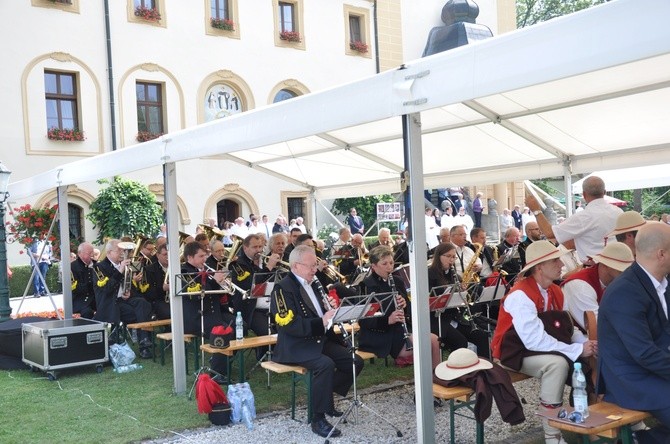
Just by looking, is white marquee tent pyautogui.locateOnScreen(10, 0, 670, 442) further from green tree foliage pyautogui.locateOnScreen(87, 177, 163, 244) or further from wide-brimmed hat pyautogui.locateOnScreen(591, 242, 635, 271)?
green tree foliage pyautogui.locateOnScreen(87, 177, 163, 244)

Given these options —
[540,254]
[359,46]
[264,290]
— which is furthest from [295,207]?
[540,254]

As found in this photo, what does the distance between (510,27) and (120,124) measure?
1911 cm

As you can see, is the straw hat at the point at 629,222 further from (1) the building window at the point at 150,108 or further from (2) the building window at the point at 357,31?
(2) the building window at the point at 357,31

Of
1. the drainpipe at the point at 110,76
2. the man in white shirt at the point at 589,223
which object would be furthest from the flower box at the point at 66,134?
the man in white shirt at the point at 589,223

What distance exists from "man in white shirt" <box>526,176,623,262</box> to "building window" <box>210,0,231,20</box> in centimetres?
1935

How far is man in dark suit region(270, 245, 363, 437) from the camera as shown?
593 cm

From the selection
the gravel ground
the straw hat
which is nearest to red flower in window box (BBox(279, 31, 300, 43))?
the gravel ground

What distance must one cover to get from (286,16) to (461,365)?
22303 mm

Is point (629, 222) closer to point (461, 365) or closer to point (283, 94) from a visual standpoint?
point (461, 365)

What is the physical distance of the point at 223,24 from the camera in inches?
926

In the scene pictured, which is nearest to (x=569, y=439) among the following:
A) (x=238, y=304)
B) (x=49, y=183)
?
(x=238, y=304)

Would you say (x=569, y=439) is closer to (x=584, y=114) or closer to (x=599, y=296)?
(x=599, y=296)

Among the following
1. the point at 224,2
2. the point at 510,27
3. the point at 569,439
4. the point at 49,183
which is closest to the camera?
the point at 569,439

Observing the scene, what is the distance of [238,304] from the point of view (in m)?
8.68
